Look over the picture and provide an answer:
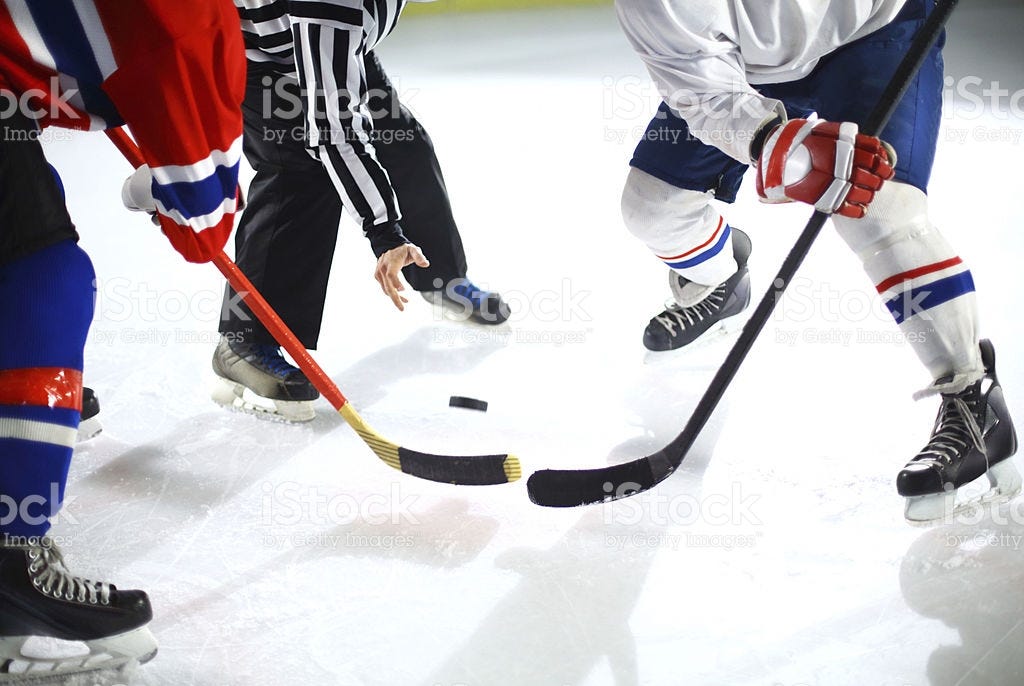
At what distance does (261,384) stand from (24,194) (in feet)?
2.34

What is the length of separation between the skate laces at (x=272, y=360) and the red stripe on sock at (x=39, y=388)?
0.64 metres

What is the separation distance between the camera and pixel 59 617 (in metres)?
1.08

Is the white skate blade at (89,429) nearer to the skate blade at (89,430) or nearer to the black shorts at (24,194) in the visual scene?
the skate blade at (89,430)

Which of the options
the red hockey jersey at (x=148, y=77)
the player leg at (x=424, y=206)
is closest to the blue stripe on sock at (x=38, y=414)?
the red hockey jersey at (x=148, y=77)

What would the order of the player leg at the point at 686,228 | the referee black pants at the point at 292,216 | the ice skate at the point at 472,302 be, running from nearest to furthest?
the player leg at the point at 686,228 → the referee black pants at the point at 292,216 → the ice skate at the point at 472,302

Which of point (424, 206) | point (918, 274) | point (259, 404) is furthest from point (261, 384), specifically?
point (918, 274)

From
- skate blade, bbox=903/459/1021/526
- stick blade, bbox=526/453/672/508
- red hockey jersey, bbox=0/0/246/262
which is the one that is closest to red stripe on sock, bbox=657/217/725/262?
stick blade, bbox=526/453/672/508

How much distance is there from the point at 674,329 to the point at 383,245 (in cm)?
60

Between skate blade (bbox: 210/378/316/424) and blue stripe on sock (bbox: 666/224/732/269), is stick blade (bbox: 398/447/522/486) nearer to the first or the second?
skate blade (bbox: 210/378/316/424)

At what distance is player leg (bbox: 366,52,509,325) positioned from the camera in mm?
1708

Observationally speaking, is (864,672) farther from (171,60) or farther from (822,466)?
(171,60)

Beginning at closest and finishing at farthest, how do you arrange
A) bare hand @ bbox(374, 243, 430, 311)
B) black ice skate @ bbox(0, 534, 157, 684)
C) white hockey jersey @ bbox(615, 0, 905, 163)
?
1. black ice skate @ bbox(0, 534, 157, 684)
2. white hockey jersey @ bbox(615, 0, 905, 163)
3. bare hand @ bbox(374, 243, 430, 311)

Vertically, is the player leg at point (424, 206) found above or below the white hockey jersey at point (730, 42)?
below

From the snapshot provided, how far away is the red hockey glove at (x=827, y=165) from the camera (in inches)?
42.5
